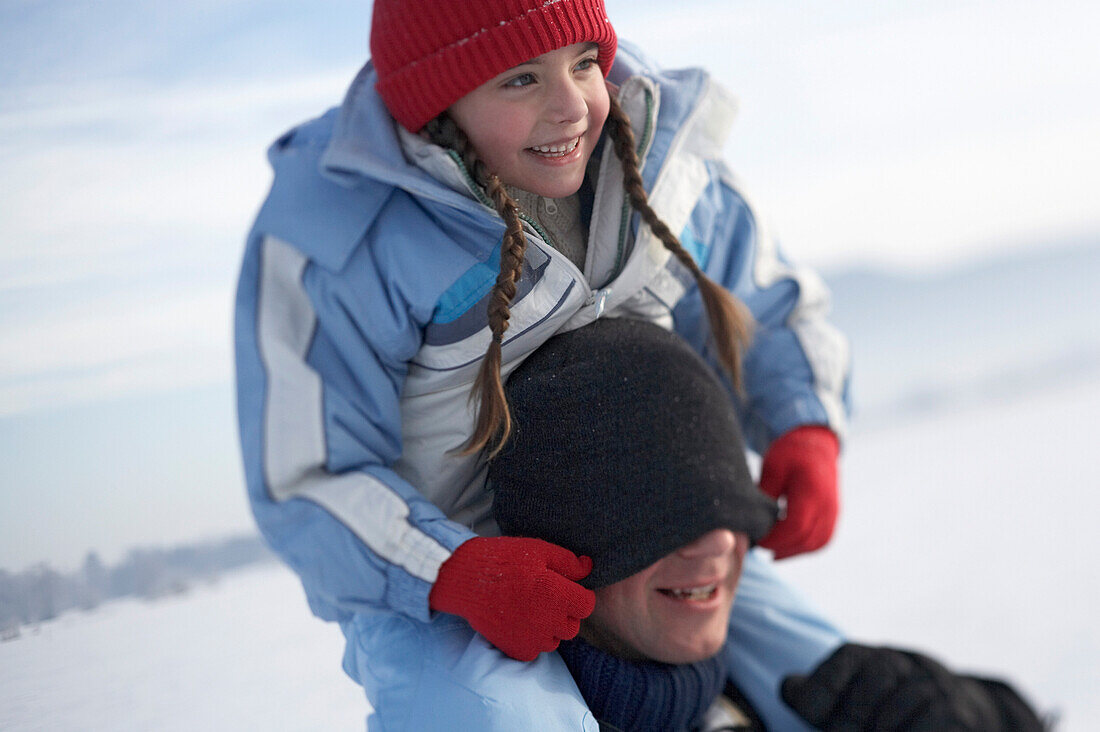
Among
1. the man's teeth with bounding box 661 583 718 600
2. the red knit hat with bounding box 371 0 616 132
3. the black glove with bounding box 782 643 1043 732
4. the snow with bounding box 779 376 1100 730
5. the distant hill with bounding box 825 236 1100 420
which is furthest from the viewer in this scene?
the distant hill with bounding box 825 236 1100 420

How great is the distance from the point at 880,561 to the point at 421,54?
105 centimetres

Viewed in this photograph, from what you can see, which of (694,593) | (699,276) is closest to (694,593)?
(694,593)

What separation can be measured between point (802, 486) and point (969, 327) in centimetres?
130

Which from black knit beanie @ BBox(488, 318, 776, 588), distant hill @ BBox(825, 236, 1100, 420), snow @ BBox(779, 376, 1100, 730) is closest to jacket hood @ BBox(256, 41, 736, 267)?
black knit beanie @ BBox(488, 318, 776, 588)

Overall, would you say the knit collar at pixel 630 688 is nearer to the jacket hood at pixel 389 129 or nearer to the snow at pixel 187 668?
the snow at pixel 187 668

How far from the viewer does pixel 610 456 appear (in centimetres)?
58

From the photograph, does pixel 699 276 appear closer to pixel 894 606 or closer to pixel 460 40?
pixel 460 40

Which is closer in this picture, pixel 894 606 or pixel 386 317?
pixel 386 317

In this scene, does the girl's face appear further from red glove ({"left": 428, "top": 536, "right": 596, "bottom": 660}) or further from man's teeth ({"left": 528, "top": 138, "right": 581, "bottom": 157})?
red glove ({"left": 428, "top": 536, "right": 596, "bottom": 660})

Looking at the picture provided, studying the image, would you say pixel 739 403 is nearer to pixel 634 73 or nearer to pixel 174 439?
pixel 634 73

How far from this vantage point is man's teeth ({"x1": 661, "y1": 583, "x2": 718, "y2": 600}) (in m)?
0.64

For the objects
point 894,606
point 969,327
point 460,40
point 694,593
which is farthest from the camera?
point 969,327

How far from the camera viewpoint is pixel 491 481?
2.01ft

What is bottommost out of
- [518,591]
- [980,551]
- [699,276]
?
[980,551]
